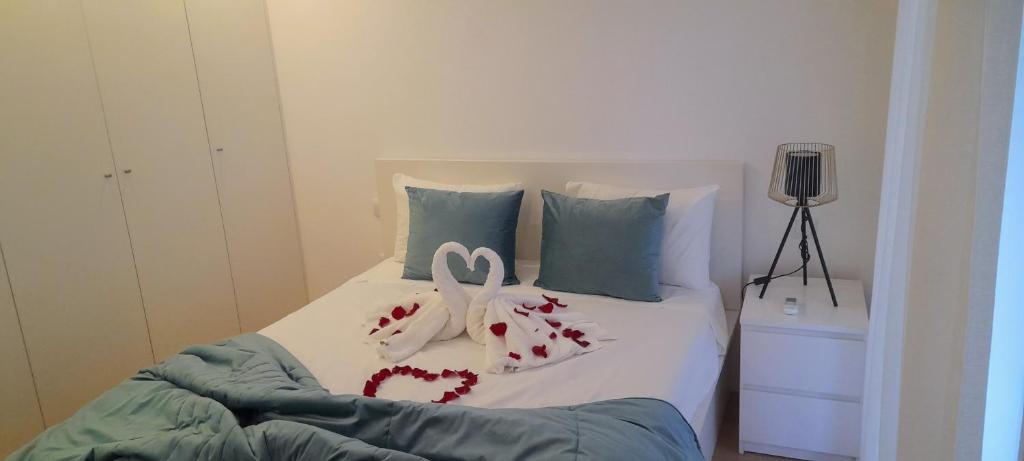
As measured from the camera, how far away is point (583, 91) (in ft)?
10.1

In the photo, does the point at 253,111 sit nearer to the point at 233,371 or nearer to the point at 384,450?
the point at 233,371

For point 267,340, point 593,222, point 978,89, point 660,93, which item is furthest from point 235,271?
point 978,89

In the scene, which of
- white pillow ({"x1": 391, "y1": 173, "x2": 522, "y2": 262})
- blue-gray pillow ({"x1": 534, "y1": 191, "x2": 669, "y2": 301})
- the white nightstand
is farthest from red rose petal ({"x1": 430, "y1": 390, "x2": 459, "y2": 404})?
white pillow ({"x1": 391, "y1": 173, "x2": 522, "y2": 262})

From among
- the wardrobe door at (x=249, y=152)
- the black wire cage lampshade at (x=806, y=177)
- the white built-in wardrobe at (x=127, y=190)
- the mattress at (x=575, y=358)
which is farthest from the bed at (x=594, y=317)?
the white built-in wardrobe at (x=127, y=190)

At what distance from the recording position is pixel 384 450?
163 cm

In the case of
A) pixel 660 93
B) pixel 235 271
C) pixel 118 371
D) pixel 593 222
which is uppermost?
pixel 660 93

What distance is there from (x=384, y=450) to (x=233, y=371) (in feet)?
2.36

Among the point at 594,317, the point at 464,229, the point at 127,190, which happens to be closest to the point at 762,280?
the point at 594,317

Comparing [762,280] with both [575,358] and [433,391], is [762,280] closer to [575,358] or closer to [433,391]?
[575,358]

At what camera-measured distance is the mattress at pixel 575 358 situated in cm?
204

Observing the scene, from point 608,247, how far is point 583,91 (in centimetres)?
76

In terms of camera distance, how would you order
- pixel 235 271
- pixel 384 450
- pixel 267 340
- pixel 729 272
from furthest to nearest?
pixel 235 271 → pixel 729 272 → pixel 267 340 → pixel 384 450

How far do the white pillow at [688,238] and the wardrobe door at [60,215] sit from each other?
221 centimetres

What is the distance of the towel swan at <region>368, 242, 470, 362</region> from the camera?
2.35 metres
